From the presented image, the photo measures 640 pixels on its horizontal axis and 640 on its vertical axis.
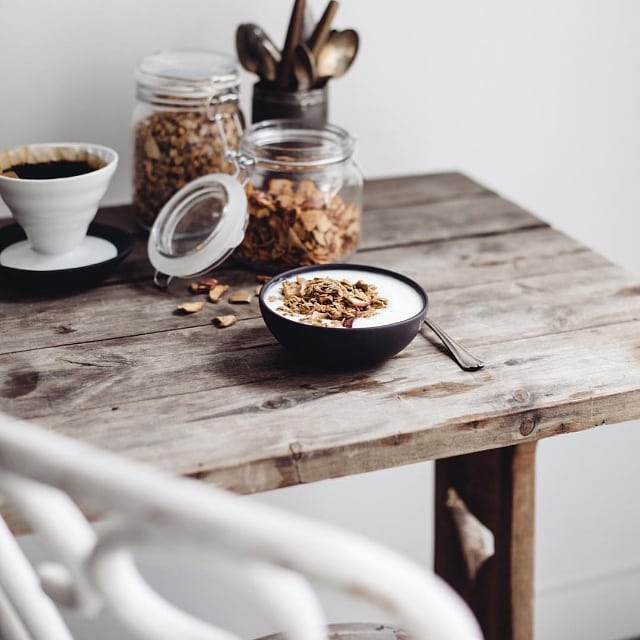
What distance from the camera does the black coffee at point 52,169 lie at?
1.00 m

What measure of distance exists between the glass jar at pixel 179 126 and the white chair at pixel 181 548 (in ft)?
2.27

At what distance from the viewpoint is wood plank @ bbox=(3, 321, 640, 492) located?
739mm

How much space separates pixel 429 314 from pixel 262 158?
27 centimetres

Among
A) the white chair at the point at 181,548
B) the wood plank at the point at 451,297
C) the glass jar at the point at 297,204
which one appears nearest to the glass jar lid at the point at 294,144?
the glass jar at the point at 297,204

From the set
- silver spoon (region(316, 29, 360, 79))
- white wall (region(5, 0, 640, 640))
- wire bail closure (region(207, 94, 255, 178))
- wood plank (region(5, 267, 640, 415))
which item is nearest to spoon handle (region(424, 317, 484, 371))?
wood plank (region(5, 267, 640, 415))

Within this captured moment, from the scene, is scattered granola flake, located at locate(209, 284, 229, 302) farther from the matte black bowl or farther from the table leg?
the table leg

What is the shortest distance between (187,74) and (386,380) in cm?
50

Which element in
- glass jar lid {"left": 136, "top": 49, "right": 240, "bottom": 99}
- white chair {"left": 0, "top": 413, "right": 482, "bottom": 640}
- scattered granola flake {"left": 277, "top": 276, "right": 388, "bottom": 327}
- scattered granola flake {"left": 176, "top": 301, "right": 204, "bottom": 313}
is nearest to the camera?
white chair {"left": 0, "top": 413, "right": 482, "bottom": 640}

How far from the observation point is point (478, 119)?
1489 millimetres

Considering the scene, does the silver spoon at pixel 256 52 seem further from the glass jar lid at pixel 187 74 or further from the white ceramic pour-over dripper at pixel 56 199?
the white ceramic pour-over dripper at pixel 56 199

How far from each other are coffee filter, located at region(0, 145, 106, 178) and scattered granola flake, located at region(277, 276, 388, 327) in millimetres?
282

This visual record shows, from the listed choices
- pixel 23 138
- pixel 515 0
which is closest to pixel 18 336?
pixel 23 138

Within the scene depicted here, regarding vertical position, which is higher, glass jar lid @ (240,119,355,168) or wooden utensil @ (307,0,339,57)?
wooden utensil @ (307,0,339,57)

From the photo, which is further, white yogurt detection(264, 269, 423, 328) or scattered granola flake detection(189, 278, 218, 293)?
scattered granola flake detection(189, 278, 218, 293)
